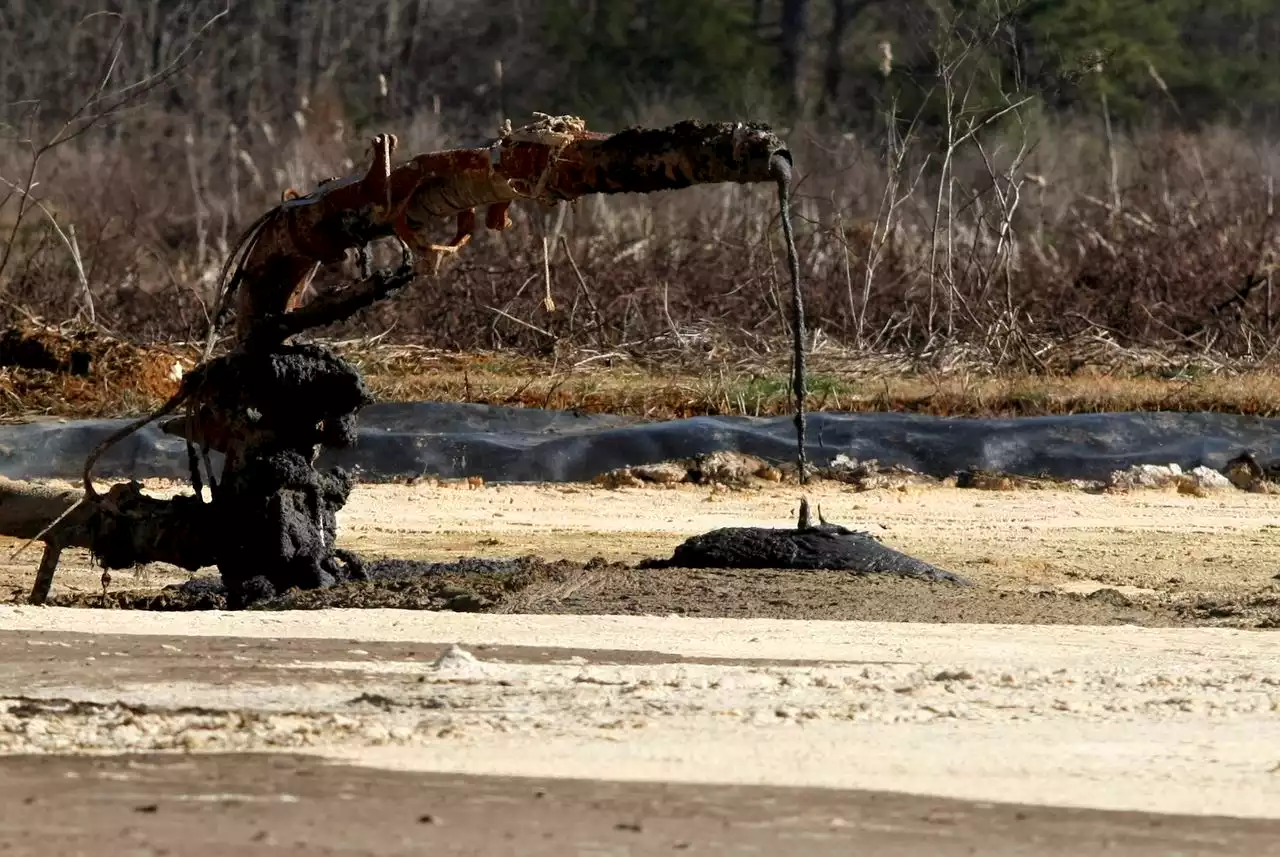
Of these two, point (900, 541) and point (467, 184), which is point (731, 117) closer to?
point (900, 541)

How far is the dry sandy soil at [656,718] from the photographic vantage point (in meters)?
3.99

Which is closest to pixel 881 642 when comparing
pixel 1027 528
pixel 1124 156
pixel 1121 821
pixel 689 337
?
pixel 1121 821

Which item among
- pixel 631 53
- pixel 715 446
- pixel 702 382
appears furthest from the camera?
pixel 631 53

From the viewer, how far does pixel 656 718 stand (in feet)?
16.4

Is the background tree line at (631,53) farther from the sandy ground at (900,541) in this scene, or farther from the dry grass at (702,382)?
the sandy ground at (900,541)

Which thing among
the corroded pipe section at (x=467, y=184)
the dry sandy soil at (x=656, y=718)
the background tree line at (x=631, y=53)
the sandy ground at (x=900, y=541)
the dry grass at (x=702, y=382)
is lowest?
the sandy ground at (x=900, y=541)

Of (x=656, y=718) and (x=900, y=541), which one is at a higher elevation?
(x=656, y=718)

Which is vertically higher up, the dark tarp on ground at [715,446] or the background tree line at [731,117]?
the background tree line at [731,117]

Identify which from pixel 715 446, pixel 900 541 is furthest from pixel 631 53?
pixel 900 541

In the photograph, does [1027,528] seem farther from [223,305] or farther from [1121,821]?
[1121,821]

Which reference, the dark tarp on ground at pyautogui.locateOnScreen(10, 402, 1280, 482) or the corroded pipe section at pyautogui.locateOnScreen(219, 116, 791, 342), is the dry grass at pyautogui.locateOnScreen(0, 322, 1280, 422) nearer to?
the dark tarp on ground at pyautogui.locateOnScreen(10, 402, 1280, 482)

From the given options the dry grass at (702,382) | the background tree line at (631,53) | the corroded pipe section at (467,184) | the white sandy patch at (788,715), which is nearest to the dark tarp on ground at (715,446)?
the dry grass at (702,382)

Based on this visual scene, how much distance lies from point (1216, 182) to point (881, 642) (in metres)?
14.0

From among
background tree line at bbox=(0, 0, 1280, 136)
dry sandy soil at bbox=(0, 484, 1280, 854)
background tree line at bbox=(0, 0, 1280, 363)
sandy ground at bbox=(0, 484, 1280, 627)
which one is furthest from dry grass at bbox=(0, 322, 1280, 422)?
background tree line at bbox=(0, 0, 1280, 136)
